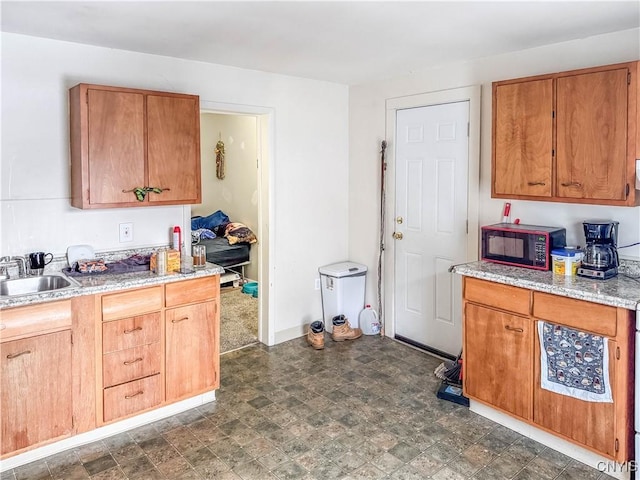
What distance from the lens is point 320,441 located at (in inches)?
109

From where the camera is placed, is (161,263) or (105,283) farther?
(161,263)

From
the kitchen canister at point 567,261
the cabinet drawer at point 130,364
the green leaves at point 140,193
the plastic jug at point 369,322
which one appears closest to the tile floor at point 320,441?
the cabinet drawer at point 130,364

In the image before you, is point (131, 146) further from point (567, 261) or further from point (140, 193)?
point (567, 261)

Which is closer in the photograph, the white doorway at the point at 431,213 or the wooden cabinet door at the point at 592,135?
the wooden cabinet door at the point at 592,135

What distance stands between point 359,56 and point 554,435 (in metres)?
2.78

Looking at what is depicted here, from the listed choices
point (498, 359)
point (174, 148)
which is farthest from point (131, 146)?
point (498, 359)

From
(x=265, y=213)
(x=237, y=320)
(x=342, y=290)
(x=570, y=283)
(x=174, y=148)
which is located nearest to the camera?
(x=570, y=283)

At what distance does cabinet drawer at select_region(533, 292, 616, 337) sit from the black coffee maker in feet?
1.14

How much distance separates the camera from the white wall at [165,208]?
9.54ft

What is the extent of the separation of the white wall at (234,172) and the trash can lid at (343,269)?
1.99 m

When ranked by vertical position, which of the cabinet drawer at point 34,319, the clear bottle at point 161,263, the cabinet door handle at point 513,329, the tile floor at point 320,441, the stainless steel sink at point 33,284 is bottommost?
the tile floor at point 320,441

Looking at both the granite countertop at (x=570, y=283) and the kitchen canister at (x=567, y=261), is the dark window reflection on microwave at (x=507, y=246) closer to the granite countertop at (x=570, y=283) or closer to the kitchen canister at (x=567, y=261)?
the granite countertop at (x=570, y=283)

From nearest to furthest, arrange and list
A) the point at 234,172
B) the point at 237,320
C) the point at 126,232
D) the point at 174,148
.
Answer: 1. the point at 174,148
2. the point at 126,232
3. the point at 237,320
4. the point at 234,172

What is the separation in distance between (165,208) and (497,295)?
239cm
